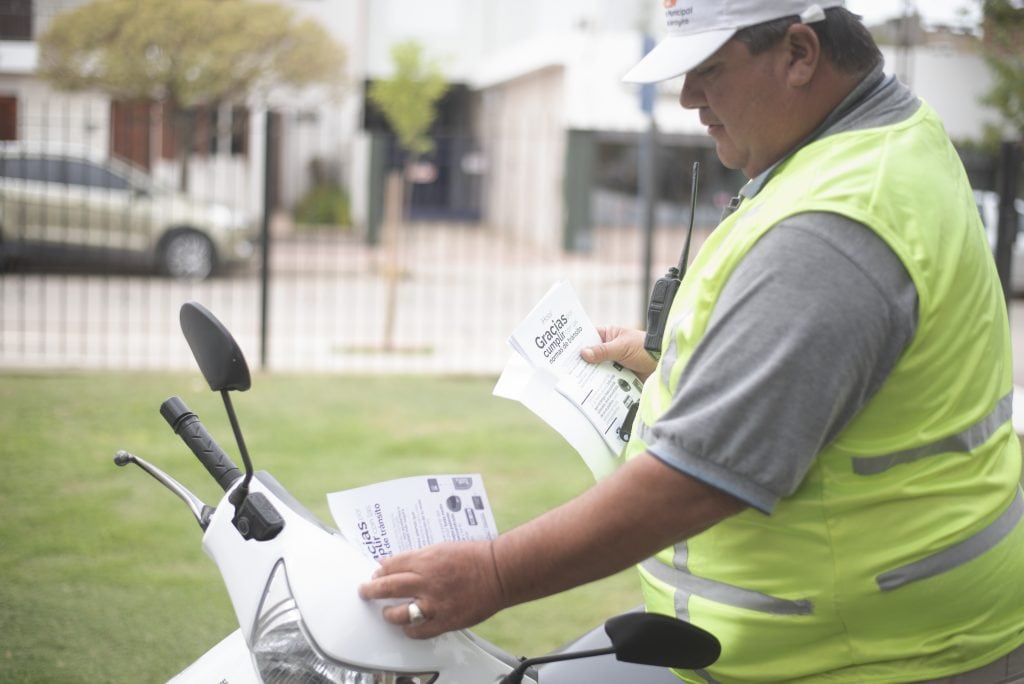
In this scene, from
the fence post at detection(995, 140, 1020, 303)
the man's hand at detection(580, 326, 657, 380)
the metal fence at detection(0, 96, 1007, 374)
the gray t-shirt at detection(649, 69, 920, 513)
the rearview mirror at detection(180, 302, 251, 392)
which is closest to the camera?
the gray t-shirt at detection(649, 69, 920, 513)

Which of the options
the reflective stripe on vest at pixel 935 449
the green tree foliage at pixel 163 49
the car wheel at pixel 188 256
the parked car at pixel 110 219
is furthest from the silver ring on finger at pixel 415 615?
the green tree foliage at pixel 163 49

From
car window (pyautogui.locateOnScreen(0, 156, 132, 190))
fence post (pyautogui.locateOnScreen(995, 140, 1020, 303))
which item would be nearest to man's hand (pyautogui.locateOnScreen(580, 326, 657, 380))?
fence post (pyautogui.locateOnScreen(995, 140, 1020, 303))

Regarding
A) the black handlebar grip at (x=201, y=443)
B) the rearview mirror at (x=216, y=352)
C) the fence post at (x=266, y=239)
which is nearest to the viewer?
the rearview mirror at (x=216, y=352)

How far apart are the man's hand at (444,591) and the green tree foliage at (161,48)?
22.3 meters

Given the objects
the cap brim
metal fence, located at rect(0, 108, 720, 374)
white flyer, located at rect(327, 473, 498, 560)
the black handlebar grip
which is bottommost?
metal fence, located at rect(0, 108, 720, 374)

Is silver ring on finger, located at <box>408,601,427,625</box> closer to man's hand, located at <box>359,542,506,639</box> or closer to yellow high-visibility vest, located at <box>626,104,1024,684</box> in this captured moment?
man's hand, located at <box>359,542,506,639</box>

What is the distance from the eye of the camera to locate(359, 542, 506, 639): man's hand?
1.68 meters

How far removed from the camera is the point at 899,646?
1.72 metres

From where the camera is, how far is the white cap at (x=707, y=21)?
1.68 meters

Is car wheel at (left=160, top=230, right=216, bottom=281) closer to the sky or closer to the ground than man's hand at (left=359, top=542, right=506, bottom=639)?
closer to the ground

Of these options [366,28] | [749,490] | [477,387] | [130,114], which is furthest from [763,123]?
[366,28]

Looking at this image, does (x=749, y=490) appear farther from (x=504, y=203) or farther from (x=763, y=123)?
(x=504, y=203)

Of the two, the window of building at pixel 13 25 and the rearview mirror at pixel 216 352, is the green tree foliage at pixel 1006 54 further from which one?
the window of building at pixel 13 25

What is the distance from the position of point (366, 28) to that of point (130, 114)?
883 cm
